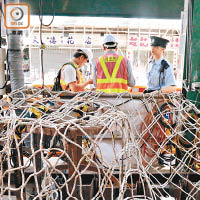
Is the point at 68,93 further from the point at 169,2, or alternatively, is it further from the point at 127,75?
the point at 169,2

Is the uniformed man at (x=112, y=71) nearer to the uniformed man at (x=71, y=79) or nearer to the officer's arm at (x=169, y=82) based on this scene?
the uniformed man at (x=71, y=79)

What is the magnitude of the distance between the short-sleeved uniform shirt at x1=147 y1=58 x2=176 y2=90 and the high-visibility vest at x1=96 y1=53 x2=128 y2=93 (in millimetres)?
506

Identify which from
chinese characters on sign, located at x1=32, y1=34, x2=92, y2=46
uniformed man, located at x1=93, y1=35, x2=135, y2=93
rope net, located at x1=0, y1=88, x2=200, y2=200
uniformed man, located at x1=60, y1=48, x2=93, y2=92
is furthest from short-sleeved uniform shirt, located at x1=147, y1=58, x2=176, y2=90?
chinese characters on sign, located at x1=32, y1=34, x2=92, y2=46

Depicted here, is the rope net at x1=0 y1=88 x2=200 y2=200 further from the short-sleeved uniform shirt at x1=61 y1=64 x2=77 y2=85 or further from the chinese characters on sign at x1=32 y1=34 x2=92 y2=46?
the chinese characters on sign at x1=32 y1=34 x2=92 y2=46

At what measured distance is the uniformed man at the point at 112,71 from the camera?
323 centimetres

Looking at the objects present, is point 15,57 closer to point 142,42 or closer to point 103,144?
point 103,144

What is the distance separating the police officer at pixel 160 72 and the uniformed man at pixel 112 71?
1.40 feet

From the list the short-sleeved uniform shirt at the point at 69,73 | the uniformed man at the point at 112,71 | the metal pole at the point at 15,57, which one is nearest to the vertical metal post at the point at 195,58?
the uniformed man at the point at 112,71

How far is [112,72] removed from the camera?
3.24 m

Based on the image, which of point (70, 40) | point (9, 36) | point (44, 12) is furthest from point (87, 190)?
point (70, 40)

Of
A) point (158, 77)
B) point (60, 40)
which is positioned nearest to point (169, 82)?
point (158, 77)

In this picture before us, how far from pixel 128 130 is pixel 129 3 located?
9.93 feet

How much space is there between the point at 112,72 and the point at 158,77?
763 millimetres

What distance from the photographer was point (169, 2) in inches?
157
